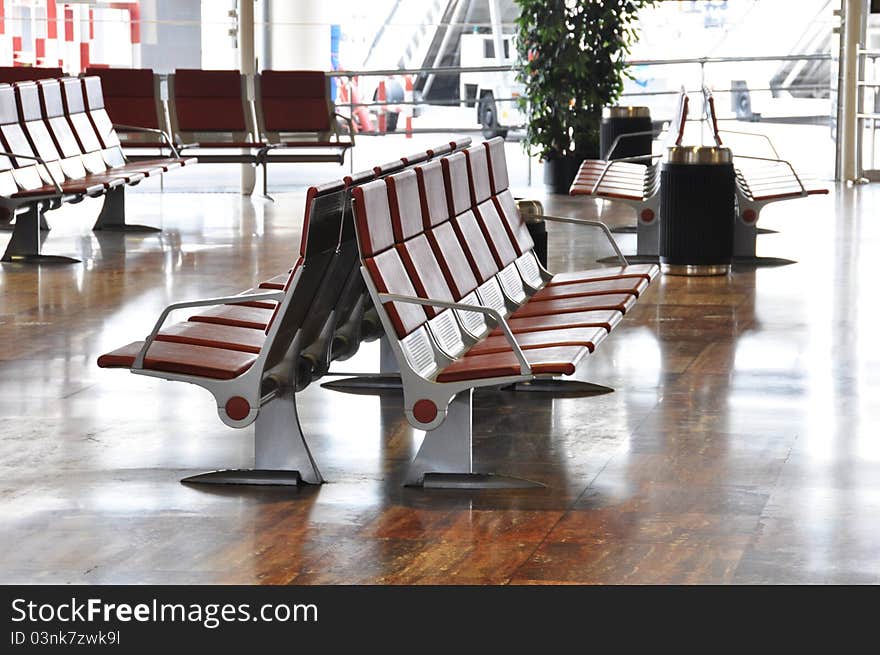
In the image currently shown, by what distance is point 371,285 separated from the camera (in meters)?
4.18

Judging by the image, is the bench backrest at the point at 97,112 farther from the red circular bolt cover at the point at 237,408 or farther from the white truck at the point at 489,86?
the red circular bolt cover at the point at 237,408

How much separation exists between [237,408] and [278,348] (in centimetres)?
20

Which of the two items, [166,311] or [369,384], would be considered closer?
[166,311]

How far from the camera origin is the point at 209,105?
13102 mm

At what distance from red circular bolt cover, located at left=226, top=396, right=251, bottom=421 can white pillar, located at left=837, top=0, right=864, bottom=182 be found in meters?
11.1

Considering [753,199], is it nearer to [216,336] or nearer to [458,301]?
[458,301]

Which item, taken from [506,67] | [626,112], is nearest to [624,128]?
[626,112]

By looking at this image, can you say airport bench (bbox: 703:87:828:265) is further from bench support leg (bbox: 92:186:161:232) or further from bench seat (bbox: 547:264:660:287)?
bench support leg (bbox: 92:186:161:232)

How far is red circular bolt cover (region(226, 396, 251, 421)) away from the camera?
13.6 ft

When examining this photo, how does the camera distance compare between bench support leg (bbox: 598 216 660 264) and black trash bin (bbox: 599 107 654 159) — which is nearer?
bench support leg (bbox: 598 216 660 264)

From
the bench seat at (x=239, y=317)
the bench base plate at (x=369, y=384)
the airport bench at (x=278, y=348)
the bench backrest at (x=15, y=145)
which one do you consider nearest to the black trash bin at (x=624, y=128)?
the bench backrest at (x=15, y=145)

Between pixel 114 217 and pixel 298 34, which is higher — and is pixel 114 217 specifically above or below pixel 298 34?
below

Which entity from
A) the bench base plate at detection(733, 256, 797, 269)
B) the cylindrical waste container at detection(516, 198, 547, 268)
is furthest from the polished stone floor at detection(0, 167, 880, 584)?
the bench base plate at detection(733, 256, 797, 269)

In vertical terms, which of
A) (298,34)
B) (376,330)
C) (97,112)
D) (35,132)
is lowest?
(376,330)
